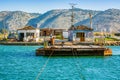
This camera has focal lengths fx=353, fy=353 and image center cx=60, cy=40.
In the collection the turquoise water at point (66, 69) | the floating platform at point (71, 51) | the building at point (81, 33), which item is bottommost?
the turquoise water at point (66, 69)

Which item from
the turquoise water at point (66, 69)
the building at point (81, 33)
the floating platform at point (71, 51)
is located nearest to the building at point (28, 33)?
the building at point (81, 33)

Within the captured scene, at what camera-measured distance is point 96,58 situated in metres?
59.5

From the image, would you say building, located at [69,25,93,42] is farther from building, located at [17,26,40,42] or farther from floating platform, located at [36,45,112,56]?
floating platform, located at [36,45,112,56]

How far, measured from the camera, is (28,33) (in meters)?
98.3

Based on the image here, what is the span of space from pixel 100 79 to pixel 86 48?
2323 centimetres

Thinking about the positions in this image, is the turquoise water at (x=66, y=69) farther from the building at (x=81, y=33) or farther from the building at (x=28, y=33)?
the building at (x=28, y=33)

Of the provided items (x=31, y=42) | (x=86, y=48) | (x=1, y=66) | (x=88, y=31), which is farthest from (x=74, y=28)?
(x=1, y=66)

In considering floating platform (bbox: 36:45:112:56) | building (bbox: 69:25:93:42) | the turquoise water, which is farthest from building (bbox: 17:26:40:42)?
the turquoise water

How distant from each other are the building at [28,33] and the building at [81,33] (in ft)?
41.3

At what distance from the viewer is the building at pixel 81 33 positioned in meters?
90.9

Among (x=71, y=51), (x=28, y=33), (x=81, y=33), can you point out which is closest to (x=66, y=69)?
(x=71, y=51)

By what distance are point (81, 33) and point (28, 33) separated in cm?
1586

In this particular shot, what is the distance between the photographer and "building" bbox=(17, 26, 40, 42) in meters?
97.8

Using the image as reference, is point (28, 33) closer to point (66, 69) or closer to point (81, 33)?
point (81, 33)
